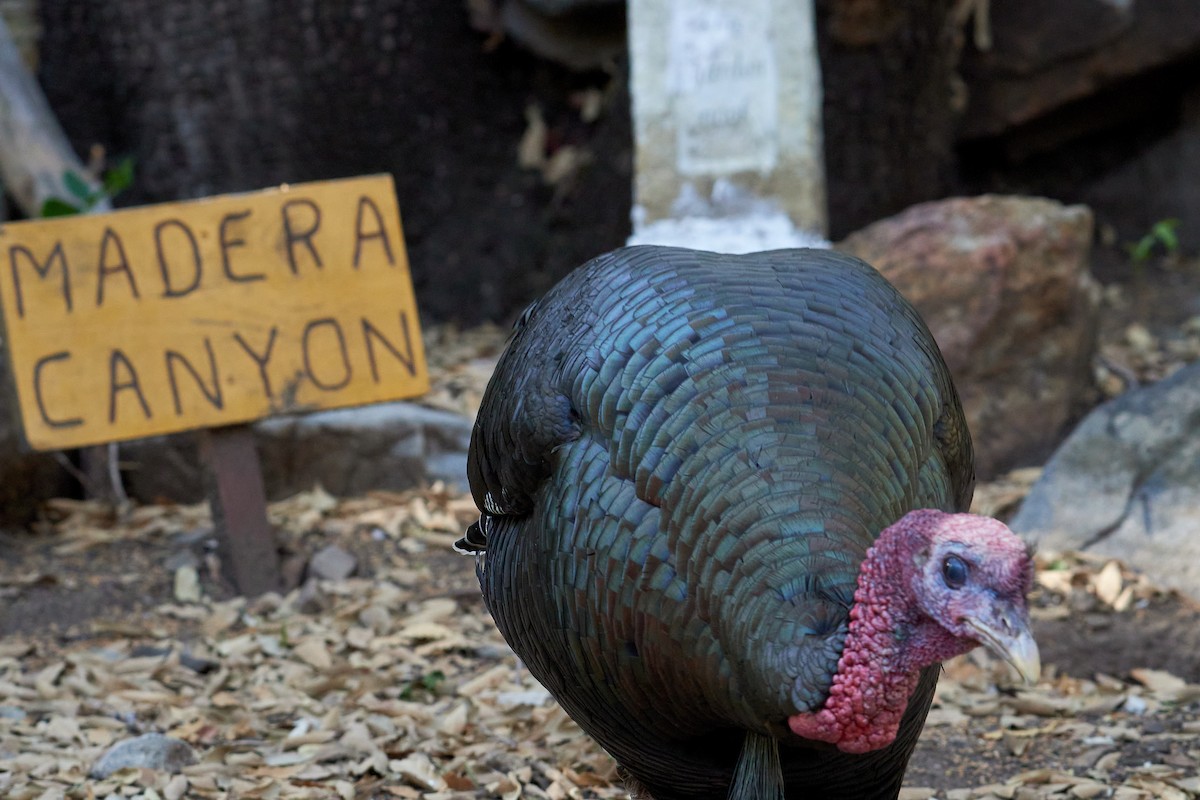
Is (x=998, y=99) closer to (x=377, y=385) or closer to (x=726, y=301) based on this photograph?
(x=377, y=385)

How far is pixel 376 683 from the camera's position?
3531 millimetres

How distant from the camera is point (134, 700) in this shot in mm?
3420

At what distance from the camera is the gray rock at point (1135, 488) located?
3.81 m

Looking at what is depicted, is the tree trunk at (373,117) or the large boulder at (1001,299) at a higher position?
the tree trunk at (373,117)

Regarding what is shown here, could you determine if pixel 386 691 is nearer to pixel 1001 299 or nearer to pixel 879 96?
pixel 1001 299

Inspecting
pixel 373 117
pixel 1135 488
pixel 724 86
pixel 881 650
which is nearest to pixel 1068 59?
pixel 724 86

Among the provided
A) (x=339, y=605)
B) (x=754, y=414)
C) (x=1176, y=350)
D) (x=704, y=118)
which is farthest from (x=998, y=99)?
(x=754, y=414)

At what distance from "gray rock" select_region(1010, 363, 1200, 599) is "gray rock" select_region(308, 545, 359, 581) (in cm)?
203

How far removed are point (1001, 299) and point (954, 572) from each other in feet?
10.9

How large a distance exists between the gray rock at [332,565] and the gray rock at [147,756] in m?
1.13

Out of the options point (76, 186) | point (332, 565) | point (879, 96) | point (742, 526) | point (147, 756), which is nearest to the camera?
point (742, 526)

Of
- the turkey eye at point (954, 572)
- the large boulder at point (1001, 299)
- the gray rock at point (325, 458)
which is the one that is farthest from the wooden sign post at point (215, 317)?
the turkey eye at point (954, 572)

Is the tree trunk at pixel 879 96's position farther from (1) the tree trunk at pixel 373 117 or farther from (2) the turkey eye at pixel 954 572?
(2) the turkey eye at pixel 954 572

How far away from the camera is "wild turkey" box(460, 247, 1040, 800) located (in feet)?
5.39
